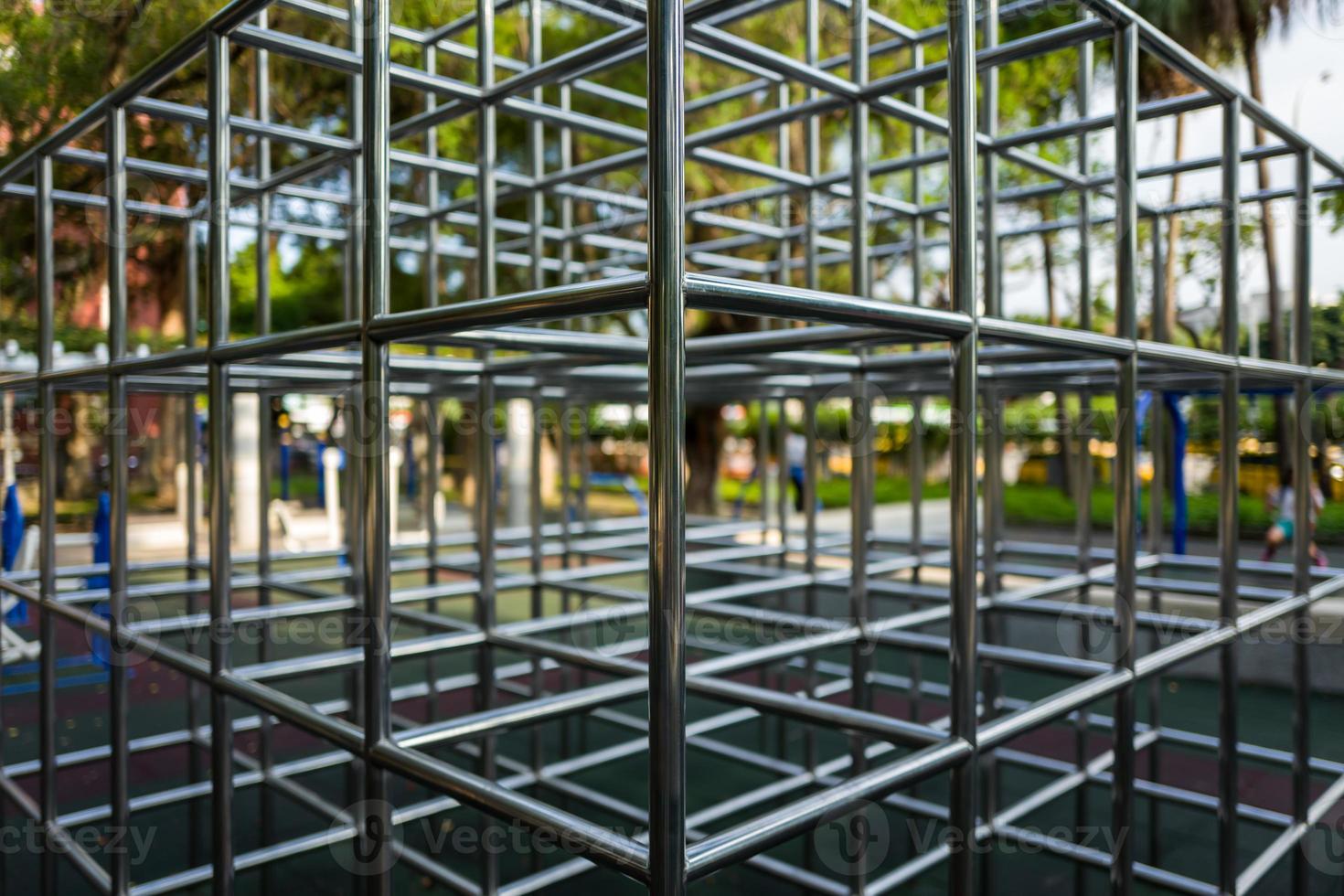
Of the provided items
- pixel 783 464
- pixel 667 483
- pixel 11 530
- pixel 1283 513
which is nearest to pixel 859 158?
pixel 667 483

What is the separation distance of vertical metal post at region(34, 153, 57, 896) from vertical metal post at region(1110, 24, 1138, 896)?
10.6ft

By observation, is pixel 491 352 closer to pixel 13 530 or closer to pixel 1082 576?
pixel 1082 576

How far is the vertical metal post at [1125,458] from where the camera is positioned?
216 centimetres

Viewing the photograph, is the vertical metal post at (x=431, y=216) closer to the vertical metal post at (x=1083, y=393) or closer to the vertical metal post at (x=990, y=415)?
the vertical metal post at (x=990, y=415)

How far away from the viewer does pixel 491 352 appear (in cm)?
363

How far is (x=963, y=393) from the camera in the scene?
1.74 meters

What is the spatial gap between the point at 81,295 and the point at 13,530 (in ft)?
11.9

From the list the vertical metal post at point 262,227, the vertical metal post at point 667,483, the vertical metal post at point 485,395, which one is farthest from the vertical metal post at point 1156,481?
the vertical metal post at point 262,227

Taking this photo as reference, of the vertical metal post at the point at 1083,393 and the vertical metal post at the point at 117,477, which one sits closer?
the vertical metal post at the point at 117,477

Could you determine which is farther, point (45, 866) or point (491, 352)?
point (491, 352)

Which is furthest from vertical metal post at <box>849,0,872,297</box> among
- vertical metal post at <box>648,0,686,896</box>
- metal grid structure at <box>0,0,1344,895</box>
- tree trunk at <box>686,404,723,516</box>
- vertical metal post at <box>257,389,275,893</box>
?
tree trunk at <box>686,404,723,516</box>

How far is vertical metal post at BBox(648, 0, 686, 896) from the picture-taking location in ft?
4.21

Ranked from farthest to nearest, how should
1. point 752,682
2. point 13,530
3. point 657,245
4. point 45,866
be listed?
point 752,682 < point 13,530 < point 45,866 < point 657,245

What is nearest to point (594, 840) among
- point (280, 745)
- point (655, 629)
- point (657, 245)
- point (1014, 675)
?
point (655, 629)
